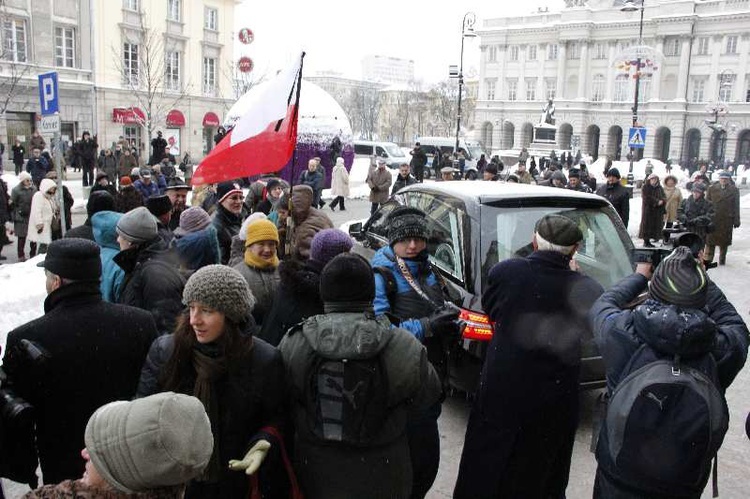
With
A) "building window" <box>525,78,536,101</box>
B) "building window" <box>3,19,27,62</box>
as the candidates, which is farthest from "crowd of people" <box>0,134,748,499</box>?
"building window" <box>525,78,536,101</box>

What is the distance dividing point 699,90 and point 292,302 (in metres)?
81.0

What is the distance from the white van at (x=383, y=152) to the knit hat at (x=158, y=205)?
2950 centimetres

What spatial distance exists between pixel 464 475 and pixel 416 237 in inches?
52.6

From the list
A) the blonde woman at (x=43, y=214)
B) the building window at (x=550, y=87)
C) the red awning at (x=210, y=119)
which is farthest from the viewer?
the building window at (x=550, y=87)

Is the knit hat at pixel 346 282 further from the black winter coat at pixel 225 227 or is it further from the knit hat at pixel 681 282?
the black winter coat at pixel 225 227

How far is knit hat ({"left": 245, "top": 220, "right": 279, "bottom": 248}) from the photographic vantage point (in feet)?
13.4

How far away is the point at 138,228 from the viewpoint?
413 centimetres

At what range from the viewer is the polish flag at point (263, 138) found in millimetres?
5094

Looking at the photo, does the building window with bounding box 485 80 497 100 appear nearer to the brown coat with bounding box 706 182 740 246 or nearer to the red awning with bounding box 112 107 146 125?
the red awning with bounding box 112 107 146 125

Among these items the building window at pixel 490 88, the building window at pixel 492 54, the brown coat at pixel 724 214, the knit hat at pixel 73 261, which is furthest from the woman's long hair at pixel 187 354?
the building window at pixel 492 54

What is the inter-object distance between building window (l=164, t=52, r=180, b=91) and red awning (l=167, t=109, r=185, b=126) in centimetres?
154

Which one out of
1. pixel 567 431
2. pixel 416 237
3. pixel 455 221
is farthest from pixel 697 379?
pixel 455 221

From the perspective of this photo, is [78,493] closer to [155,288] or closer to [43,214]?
[155,288]

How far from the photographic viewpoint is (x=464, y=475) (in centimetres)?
352
